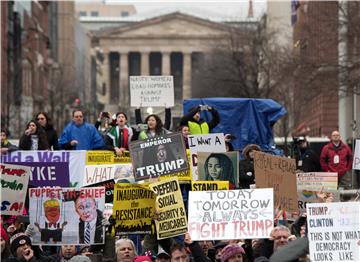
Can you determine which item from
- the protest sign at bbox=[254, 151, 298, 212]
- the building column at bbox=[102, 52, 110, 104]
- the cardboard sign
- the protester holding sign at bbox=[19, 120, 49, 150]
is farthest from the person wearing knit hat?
the building column at bbox=[102, 52, 110, 104]

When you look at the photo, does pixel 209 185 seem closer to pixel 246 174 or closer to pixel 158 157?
pixel 158 157

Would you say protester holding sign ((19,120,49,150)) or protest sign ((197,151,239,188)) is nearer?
protest sign ((197,151,239,188))

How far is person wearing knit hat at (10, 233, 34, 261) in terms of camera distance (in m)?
8.94

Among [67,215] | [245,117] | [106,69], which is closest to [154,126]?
[67,215]

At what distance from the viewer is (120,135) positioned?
1591 centimetres

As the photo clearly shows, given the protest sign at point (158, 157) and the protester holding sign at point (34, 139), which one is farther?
the protester holding sign at point (34, 139)

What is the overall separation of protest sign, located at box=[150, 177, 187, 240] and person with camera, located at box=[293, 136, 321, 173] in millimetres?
9755

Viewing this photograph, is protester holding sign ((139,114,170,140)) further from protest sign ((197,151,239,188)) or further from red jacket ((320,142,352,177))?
red jacket ((320,142,352,177))

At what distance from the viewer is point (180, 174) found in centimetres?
1232

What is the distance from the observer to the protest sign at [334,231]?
330 inches

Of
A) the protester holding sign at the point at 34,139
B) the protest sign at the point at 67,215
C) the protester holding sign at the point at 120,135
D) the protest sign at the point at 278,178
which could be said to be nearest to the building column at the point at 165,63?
the protester holding sign at the point at 120,135

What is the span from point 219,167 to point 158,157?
126 centimetres

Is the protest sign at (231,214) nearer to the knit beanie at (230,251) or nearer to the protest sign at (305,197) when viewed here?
→ the knit beanie at (230,251)

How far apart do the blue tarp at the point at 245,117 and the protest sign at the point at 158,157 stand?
870 cm
